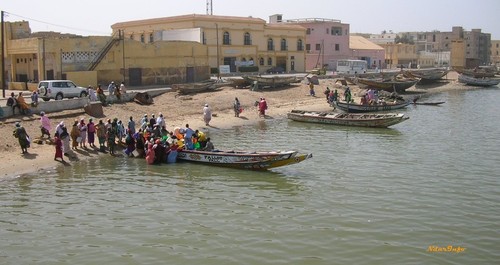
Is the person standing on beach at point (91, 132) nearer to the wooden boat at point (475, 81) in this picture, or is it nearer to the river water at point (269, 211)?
the river water at point (269, 211)

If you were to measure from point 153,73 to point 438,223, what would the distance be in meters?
32.9

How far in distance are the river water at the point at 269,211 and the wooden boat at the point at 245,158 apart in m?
0.32

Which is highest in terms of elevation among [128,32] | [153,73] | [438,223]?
[128,32]

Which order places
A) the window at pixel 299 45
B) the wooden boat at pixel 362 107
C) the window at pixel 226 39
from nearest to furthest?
the wooden boat at pixel 362 107, the window at pixel 226 39, the window at pixel 299 45

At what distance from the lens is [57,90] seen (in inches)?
1294

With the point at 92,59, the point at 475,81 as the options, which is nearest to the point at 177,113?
the point at 92,59

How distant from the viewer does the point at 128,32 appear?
211 feet

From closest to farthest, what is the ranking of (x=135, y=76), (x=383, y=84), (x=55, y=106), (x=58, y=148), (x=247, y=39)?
(x=58, y=148) < (x=55, y=106) < (x=135, y=76) < (x=383, y=84) < (x=247, y=39)

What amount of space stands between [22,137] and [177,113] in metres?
13.3

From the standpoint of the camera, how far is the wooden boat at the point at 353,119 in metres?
31.9

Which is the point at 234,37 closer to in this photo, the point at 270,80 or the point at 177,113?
the point at 270,80

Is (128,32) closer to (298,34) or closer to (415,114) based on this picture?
(298,34)

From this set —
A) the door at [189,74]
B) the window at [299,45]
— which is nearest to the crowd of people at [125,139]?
the door at [189,74]

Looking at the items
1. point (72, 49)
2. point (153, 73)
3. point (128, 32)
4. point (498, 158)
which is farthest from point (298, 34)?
point (498, 158)
